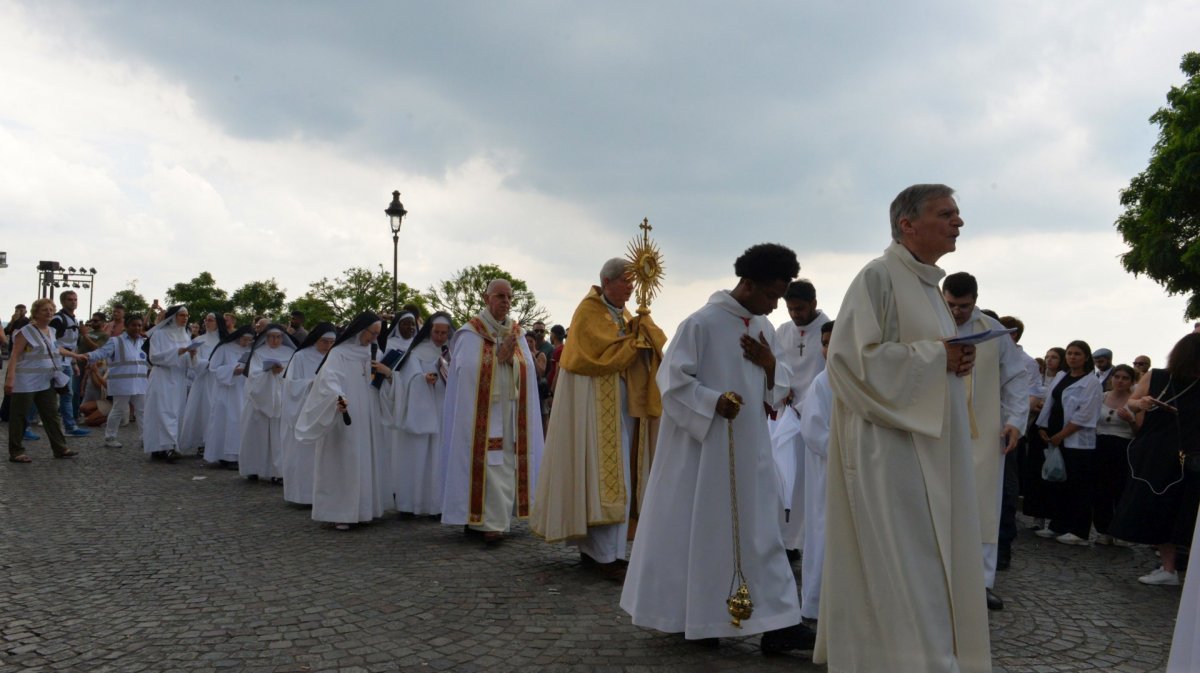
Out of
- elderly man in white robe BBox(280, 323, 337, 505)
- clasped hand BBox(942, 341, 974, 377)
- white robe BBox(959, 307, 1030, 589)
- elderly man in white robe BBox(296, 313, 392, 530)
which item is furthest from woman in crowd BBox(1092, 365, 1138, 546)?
elderly man in white robe BBox(280, 323, 337, 505)

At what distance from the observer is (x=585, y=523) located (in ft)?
20.6

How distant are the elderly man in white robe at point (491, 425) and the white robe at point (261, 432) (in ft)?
15.0

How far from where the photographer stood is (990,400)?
5836 millimetres

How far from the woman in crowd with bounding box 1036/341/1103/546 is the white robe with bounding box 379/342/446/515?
259 inches

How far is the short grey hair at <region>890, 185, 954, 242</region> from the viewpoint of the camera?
368 centimetres

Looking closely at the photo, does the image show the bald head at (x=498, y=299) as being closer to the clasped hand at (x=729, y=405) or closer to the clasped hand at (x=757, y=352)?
the clasped hand at (x=757, y=352)

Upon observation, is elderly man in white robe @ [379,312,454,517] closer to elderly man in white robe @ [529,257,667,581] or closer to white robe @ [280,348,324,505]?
white robe @ [280,348,324,505]

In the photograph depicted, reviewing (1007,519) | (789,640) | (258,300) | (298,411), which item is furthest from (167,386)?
(258,300)

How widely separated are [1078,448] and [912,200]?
247 inches

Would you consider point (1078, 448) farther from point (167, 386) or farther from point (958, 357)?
point (167, 386)

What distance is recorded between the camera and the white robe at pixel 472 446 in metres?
7.74

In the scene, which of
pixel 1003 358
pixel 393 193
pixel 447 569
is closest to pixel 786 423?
pixel 1003 358

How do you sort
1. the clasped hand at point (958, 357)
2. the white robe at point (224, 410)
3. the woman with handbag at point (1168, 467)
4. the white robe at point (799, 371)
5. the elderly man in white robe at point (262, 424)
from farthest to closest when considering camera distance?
the white robe at point (224, 410) → the elderly man in white robe at point (262, 424) → the white robe at point (799, 371) → the woman with handbag at point (1168, 467) → the clasped hand at point (958, 357)

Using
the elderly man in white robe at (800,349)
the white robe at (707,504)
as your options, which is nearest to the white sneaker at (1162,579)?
the elderly man in white robe at (800,349)
